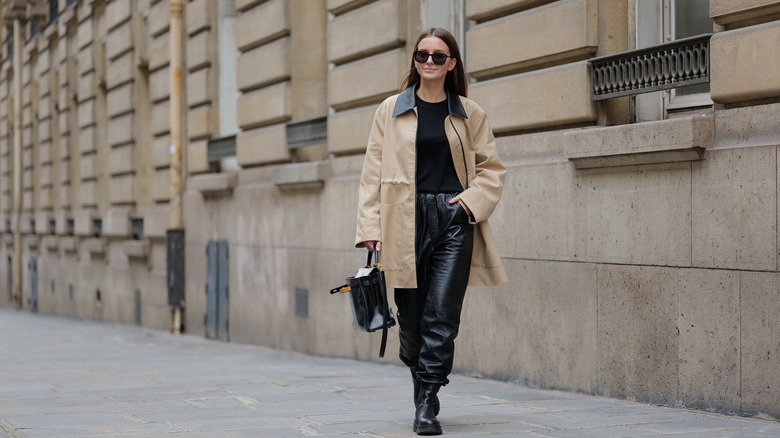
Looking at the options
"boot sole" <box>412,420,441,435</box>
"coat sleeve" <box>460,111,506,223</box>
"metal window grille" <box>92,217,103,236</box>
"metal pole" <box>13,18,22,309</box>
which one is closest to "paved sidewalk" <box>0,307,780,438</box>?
"boot sole" <box>412,420,441,435</box>

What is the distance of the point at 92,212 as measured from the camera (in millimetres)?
20031

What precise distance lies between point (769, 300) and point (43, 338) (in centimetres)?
1060

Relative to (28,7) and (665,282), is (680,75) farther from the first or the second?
(28,7)

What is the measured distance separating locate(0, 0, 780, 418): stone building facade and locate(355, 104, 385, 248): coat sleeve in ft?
5.48

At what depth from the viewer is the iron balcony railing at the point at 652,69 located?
21.8 ft

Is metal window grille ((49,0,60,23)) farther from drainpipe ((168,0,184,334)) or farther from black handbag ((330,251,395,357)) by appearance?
black handbag ((330,251,395,357))

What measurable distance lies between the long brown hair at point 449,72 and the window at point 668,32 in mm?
1750

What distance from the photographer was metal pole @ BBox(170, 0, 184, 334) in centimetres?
1455

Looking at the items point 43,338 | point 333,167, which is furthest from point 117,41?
point 333,167

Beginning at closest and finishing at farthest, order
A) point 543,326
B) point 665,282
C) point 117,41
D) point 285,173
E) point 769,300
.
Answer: point 769,300
point 665,282
point 543,326
point 285,173
point 117,41

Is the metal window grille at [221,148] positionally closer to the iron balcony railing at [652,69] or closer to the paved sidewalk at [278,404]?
the paved sidewalk at [278,404]

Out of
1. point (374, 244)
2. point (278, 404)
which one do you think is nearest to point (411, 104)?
point (374, 244)

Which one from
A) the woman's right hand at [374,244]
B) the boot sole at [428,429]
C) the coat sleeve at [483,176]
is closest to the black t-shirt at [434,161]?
the coat sleeve at [483,176]

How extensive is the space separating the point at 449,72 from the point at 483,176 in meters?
0.54
